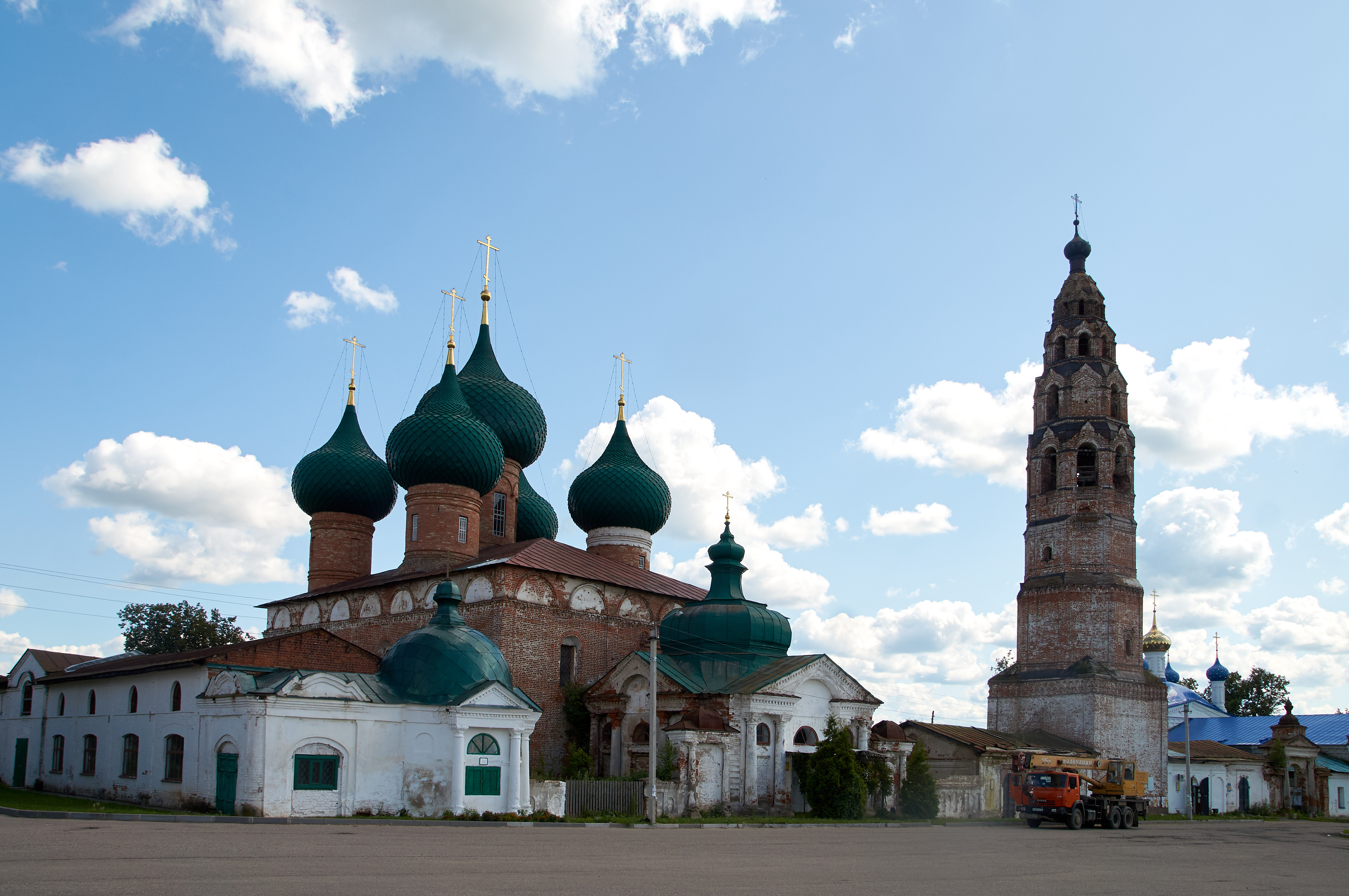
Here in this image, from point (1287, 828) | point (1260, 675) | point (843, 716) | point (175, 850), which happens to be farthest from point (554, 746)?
point (1260, 675)

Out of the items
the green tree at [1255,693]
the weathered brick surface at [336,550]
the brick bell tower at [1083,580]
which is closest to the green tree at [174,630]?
the weathered brick surface at [336,550]

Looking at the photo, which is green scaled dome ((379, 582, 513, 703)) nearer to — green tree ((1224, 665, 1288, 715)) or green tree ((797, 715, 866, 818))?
green tree ((797, 715, 866, 818))

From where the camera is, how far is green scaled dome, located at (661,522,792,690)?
2583 centimetres

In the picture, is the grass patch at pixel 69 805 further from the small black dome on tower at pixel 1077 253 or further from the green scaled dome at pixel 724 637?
the small black dome on tower at pixel 1077 253

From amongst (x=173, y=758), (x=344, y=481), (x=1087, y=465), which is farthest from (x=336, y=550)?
(x=1087, y=465)

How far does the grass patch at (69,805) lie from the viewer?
1906 cm

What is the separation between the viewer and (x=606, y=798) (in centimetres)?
2216

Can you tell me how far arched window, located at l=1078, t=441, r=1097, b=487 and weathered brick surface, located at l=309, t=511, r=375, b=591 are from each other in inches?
865

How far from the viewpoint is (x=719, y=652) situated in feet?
86.5

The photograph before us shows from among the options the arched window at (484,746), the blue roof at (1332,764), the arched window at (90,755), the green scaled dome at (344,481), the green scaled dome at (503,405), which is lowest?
the blue roof at (1332,764)

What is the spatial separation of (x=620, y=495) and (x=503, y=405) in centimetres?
413

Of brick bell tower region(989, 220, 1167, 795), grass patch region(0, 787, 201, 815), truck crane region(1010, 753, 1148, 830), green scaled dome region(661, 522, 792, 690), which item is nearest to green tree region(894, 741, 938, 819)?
truck crane region(1010, 753, 1148, 830)

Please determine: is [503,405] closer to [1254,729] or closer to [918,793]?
[918,793]

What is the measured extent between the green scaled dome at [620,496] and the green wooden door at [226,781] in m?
14.4
